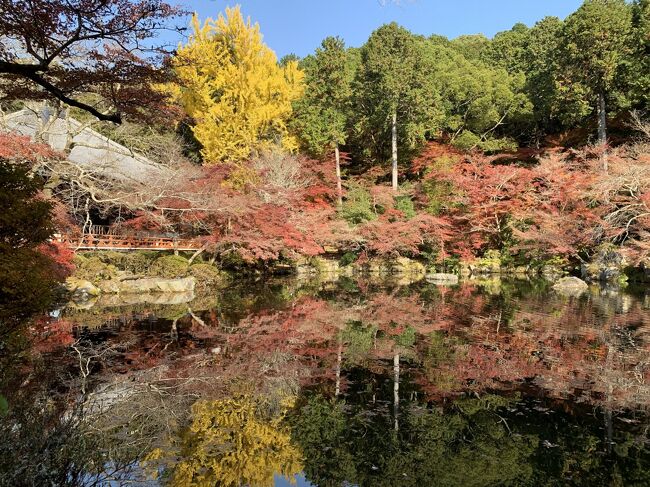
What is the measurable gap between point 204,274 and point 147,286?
2621mm

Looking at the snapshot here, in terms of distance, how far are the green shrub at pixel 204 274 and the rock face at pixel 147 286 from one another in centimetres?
123

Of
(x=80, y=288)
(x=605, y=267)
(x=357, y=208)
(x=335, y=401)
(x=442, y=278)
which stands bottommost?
(x=442, y=278)

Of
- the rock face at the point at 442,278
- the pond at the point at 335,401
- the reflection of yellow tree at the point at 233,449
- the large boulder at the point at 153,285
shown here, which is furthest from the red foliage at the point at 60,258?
the rock face at the point at 442,278

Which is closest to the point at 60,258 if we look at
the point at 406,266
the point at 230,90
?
the point at 230,90

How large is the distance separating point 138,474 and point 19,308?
9.50 ft

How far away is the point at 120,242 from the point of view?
53.2 ft

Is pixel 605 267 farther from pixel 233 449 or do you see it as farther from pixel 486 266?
pixel 233 449

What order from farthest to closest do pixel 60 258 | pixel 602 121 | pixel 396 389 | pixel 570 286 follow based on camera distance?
pixel 602 121 → pixel 570 286 → pixel 60 258 → pixel 396 389

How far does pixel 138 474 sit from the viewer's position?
3.41 metres

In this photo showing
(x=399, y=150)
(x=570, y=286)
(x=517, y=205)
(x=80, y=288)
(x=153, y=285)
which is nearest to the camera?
(x=80, y=288)

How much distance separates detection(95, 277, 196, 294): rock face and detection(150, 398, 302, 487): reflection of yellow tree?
957 centimetres

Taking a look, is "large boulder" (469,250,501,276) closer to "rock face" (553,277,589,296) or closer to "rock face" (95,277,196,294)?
"rock face" (553,277,589,296)

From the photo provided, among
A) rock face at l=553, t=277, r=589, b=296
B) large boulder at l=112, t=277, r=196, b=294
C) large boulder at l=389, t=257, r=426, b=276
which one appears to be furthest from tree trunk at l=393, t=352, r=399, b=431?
large boulder at l=389, t=257, r=426, b=276

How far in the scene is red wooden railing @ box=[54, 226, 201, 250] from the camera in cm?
1433
